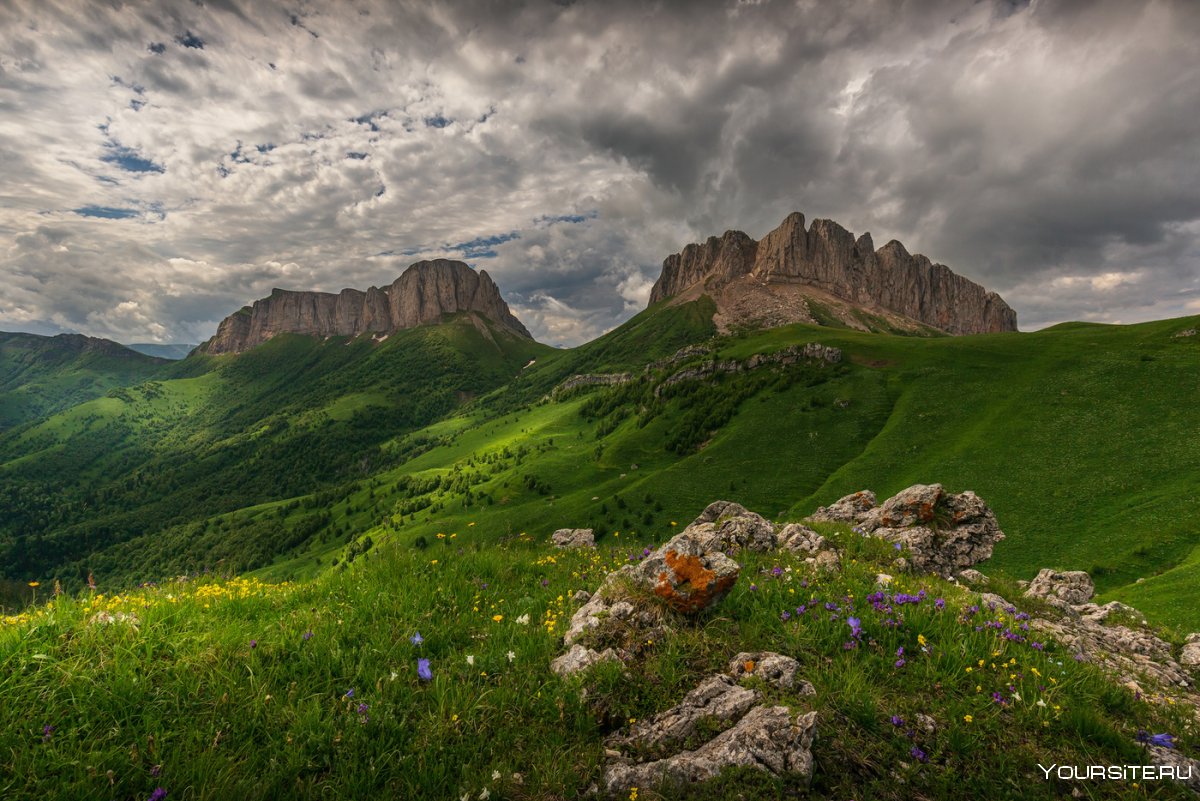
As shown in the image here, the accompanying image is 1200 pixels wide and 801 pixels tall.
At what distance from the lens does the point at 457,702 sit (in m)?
4.80

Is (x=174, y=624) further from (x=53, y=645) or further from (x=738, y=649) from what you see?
(x=738, y=649)

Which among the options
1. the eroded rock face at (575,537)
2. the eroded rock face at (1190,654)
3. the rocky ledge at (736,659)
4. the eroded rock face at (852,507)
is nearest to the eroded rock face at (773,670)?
the rocky ledge at (736,659)

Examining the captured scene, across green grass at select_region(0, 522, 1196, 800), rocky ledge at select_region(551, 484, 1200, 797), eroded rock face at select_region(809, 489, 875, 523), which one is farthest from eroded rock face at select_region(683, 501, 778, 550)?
eroded rock face at select_region(809, 489, 875, 523)

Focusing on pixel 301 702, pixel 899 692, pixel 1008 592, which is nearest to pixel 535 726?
pixel 301 702

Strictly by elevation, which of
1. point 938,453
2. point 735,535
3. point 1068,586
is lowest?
point 938,453

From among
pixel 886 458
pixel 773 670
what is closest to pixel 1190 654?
pixel 773 670

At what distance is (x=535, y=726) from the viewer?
479cm

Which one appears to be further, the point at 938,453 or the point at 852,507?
the point at 938,453

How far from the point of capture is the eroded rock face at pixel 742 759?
13.6ft

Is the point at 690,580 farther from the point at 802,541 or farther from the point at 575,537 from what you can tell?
the point at 575,537

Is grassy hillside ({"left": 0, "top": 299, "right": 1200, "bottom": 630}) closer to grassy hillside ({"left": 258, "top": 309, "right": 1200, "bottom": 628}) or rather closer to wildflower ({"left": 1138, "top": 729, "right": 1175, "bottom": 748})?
grassy hillside ({"left": 258, "top": 309, "right": 1200, "bottom": 628})

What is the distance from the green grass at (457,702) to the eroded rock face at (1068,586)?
1563cm

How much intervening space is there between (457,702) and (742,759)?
2843 mm

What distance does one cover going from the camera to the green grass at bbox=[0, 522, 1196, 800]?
3.87m
